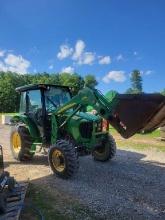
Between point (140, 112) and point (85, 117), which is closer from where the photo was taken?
point (140, 112)

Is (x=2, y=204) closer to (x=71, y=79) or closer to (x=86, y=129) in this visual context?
(x=86, y=129)

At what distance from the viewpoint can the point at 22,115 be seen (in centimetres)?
1182

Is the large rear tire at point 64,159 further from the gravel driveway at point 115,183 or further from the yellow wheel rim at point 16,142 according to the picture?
the yellow wheel rim at point 16,142

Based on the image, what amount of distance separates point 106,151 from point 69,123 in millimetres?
1844

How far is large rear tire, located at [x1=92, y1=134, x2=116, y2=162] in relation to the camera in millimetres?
11250

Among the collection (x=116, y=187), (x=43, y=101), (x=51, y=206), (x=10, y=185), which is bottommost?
(x=51, y=206)

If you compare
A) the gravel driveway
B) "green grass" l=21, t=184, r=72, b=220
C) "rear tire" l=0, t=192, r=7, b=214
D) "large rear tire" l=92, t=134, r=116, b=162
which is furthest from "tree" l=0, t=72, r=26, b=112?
"rear tire" l=0, t=192, r=7, b=214

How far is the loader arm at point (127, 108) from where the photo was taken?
6465 mm

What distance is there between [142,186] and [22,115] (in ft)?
16.9

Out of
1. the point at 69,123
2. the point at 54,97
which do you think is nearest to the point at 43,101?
the point at 54,97

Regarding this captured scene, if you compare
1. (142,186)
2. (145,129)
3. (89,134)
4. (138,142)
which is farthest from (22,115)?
(138,142)

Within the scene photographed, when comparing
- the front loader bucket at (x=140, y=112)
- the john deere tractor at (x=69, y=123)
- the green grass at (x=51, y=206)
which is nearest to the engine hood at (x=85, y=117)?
the john deere tractor at (x=69, y=123)

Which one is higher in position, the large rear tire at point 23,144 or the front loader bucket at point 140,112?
the front loader bucket at point 140,112

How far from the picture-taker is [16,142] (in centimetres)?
1212
